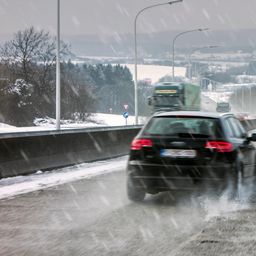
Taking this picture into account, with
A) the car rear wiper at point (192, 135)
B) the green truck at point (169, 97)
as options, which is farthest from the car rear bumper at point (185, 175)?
the green truck at point (169, 97)

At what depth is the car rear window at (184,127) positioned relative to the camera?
337 inches

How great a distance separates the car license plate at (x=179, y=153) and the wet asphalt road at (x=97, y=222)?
744 millimetres

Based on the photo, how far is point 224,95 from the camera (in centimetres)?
16362

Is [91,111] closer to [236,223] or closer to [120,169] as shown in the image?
[120,169]

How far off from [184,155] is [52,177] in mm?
4339

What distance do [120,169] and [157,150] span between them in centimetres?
537

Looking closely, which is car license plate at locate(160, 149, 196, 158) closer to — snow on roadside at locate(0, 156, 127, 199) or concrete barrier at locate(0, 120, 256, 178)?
snow on roadside at locate(0, 156, 127, 199)

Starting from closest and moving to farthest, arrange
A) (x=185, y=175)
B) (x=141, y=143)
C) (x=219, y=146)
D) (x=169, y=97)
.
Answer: (x=185, y=175), (x=219, y=146), (x=141, y=143), (x=169, y=97)

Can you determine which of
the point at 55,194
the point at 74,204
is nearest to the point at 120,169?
the point at 55,194

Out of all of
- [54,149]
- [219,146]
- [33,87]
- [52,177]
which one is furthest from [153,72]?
[219,146]

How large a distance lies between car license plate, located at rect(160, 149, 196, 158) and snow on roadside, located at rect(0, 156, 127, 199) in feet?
8.85

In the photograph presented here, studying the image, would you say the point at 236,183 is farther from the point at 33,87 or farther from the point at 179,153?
the point at 33,87

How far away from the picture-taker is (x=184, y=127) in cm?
866

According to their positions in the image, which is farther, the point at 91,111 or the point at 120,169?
the point at 91,111
